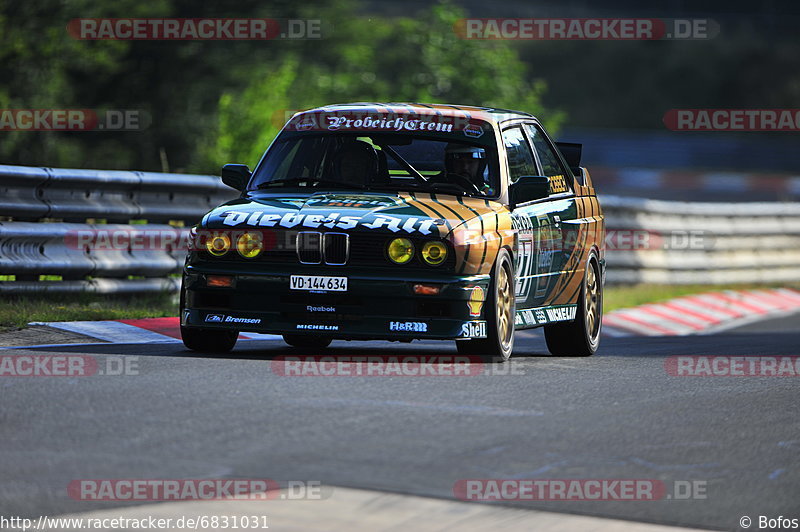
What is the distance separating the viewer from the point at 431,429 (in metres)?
6.84

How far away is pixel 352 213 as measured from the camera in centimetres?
914

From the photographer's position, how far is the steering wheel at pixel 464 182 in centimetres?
1004

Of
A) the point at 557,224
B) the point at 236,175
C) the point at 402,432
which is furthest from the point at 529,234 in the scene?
the point at 402,432

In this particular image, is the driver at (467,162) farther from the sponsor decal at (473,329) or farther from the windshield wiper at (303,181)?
the sponsor decal at (473,329)

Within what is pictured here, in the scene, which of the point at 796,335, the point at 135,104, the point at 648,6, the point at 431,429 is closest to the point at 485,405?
the point at 431,429

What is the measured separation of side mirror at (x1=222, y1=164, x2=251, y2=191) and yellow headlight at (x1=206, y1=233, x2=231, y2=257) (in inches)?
39.3

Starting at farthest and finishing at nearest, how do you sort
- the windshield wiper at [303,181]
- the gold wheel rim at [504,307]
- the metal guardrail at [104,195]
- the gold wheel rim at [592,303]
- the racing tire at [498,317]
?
the metal guardrail at [104,195] < the gold wheel rim at [592,303] < the windshield wiper at [303,181] < the gold wheel rim at [504,307] < the racing tire at [498,317]

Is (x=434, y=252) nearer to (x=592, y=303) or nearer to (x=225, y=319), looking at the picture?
(x=225, y=319)

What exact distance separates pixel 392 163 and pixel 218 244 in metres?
1.52

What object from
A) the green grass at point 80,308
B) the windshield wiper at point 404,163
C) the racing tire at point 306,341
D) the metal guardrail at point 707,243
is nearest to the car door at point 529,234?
the windshield wiper at point 404,163

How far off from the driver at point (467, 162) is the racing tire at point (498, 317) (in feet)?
2.46

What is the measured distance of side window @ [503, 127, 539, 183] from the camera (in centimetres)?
1045

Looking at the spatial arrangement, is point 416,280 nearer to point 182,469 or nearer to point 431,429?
point 431,429

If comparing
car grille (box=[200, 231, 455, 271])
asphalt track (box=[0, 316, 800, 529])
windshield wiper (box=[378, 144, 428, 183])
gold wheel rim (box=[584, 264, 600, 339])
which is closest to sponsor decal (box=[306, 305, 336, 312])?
car grille (box=[200, 231, 455, 271])
